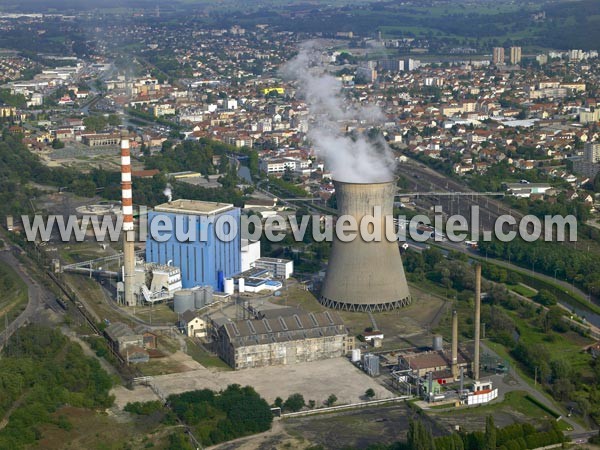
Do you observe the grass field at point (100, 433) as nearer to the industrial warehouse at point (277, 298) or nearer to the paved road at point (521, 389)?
the industrial warehouse at point (277, 298)

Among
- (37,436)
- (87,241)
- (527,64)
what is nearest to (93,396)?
(37,436)

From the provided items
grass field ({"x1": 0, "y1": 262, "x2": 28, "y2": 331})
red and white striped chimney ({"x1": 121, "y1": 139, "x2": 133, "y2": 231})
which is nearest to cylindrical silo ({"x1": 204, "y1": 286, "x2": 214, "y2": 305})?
red and white striped chimney ({"x1": 121, "y1": 139, "x2": 133, "y2": 231})

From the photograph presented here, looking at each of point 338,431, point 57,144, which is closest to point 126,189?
point 338,431

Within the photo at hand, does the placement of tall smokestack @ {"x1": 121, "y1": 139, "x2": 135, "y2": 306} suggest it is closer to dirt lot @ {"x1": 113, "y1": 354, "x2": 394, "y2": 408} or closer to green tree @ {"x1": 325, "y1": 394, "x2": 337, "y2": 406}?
dirt lot @ {"x1": 113, "y1": 354, "x2": 394, "y2": 408}

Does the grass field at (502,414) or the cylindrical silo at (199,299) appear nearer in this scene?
the grass field at (502,414)

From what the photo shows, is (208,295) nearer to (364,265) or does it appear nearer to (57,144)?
(364,265)

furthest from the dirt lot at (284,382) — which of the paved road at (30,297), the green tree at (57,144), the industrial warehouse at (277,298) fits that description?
the green tree at (57,144)
